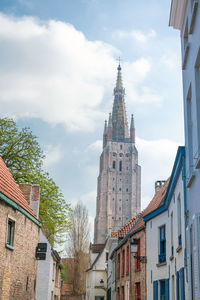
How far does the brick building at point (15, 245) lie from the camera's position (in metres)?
12.1

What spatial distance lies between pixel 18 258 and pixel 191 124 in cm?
824

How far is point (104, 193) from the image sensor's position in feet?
389

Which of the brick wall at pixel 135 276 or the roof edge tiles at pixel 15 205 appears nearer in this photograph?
the roof edge tiles at pixel 15 205

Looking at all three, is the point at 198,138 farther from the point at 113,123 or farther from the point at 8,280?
the point at 113,123

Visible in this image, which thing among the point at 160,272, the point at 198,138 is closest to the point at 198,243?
the point at 198,138

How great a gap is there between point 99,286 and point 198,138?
134 ft

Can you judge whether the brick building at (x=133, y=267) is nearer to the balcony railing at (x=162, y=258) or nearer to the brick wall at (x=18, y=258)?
the balcony railing at (x=162, y=258)

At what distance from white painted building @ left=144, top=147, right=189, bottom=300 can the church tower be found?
98.1m

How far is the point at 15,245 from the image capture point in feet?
44.0

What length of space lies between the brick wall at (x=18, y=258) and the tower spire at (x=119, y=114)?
114647 millimetres

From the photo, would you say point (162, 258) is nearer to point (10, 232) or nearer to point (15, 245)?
point (15, 245)

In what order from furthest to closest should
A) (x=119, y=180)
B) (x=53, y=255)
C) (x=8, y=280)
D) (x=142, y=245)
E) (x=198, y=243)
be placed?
1. (x=119, y=180)
2. (x=53, y=255)
3. (x=142, y=245)
4. (x=8, y=280)
5. (x=198, y=243)

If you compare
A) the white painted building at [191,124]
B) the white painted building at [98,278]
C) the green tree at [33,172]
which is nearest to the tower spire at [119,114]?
the white painted building at [98,278]

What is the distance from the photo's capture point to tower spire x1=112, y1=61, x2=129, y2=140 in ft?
431
